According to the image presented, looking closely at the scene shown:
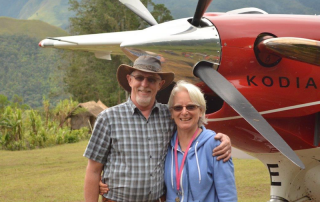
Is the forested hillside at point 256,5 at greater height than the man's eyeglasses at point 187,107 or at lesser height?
greater

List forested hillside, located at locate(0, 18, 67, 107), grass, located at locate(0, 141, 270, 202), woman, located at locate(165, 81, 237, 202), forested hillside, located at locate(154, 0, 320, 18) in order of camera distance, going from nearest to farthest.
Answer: woman, located at locate(165, 81, 237, 202) < grass, located at locate(0, 141, 270, 202) < forested hillside, located at locate(0, 18, 67, 107) < forested hillside, located at locate(154, 0, 320, 18)

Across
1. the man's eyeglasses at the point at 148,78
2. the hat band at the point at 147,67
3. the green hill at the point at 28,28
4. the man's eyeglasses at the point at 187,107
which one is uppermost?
the green hill at the point at 28,28

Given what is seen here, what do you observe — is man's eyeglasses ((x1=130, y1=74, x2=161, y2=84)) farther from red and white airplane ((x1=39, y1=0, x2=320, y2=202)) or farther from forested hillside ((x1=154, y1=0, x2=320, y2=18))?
forested hillside ((x1=154, y1=0, x2=320, y2=18))

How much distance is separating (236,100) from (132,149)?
1.14m

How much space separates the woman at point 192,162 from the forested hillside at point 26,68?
65950 millimetres

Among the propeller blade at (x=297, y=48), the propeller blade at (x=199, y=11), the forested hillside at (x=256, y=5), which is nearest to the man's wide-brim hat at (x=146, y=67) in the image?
the propeller blade at (x=199, y=11)

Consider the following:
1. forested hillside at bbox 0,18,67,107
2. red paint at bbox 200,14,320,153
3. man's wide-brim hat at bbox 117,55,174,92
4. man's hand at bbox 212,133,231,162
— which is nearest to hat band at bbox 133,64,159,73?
man's wide-brim hat at bbox 117,55,174,92

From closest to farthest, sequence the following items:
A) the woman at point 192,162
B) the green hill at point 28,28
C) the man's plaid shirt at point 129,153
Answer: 1. the woman at point 192,162
2. the man's plaid shirt at point 129,153
3. the green hill at point 28,28

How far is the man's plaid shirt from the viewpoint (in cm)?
243

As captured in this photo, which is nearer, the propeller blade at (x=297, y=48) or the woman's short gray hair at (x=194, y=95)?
the woman's short gray hair at (x=194, y=95)

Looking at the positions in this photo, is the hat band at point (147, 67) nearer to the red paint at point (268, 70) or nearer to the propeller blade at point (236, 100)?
the propeller blade at point (236, 100)

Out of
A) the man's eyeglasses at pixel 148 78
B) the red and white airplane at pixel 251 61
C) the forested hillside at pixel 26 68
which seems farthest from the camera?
the forested hillside at pixel 26 68

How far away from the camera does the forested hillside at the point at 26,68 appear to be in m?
72.5

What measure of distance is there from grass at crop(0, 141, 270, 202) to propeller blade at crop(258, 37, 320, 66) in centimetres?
319
